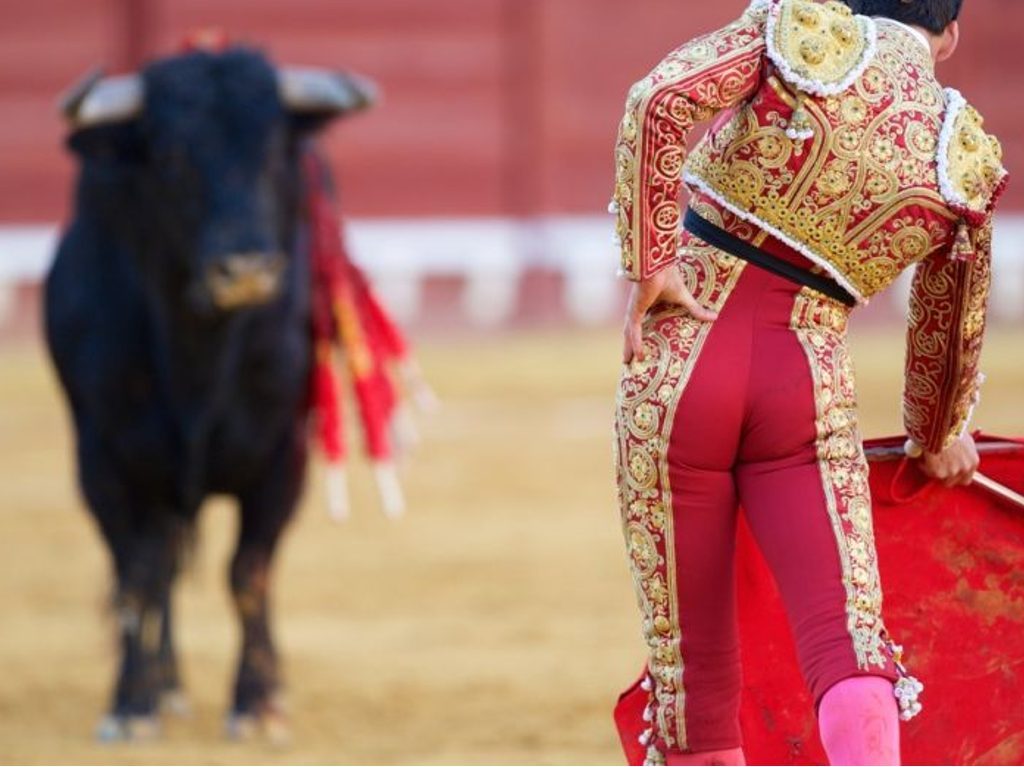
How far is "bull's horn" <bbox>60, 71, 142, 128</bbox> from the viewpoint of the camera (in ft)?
14.3

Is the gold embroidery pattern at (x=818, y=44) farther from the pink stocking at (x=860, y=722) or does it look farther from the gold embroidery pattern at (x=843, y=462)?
the pink stocking at (x=860, y=722)

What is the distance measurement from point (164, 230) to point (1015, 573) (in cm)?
219

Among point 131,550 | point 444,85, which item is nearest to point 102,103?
point 131,550

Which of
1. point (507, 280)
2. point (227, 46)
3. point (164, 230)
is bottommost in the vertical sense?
point (507, 280)

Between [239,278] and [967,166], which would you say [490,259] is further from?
[967,166]

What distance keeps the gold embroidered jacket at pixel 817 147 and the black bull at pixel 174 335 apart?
2.05 metres

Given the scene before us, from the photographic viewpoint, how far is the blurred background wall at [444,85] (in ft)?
41.6

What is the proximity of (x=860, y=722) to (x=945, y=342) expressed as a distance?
0.48m

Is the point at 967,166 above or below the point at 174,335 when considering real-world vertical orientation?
above

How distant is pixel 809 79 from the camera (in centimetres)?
220

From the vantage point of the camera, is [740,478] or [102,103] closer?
[740,478]

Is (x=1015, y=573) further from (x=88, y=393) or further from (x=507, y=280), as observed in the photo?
(x=507, y=280)

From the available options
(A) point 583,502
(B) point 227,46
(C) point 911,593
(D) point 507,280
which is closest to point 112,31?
(D) point 507,280

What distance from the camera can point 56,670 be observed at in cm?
474
